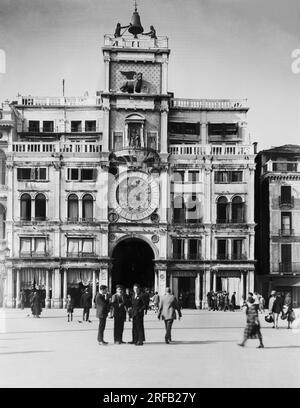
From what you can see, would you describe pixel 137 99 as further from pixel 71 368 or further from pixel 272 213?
pixel 71 368

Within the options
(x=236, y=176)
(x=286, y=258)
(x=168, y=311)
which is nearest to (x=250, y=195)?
(x=236, y=176)

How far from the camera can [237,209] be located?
5703 cm

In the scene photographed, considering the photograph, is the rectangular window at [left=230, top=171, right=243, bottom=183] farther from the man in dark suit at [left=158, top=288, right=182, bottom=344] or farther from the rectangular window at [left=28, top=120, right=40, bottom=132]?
the man in dark suit at [left=158, top=288, right=182, bottom=344]

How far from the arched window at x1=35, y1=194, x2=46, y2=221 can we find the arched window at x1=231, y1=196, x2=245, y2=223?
14293 mm

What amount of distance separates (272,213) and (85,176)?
15.1 meters

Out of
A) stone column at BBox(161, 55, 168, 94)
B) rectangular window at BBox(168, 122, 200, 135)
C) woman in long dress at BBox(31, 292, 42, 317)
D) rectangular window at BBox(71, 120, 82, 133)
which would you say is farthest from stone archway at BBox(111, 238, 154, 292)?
woman in long dress at BBox(31, 292, 42, 317)

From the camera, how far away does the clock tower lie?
56250mm

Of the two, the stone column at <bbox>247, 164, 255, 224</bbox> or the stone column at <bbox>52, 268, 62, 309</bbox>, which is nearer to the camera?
the stone column at <bbox>52, 268, 62, 309</bbox>

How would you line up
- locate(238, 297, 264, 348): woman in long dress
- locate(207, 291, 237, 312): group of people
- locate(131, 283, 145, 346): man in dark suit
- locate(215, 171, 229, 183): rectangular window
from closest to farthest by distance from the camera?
locate(238, 297, 264, 348): woman in long dress → locate(131, 283, 145, 346): man in dark suit → locate(207, 291, 237, 312): group of people → locate(215, 171, 229, 183): rectangular window

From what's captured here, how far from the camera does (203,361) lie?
19.9 m

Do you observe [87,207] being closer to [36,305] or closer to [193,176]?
[193,176]

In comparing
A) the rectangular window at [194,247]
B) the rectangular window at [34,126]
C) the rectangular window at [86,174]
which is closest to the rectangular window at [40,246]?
the rectangular window at [86,174]

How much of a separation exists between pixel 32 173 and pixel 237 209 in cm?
1583
